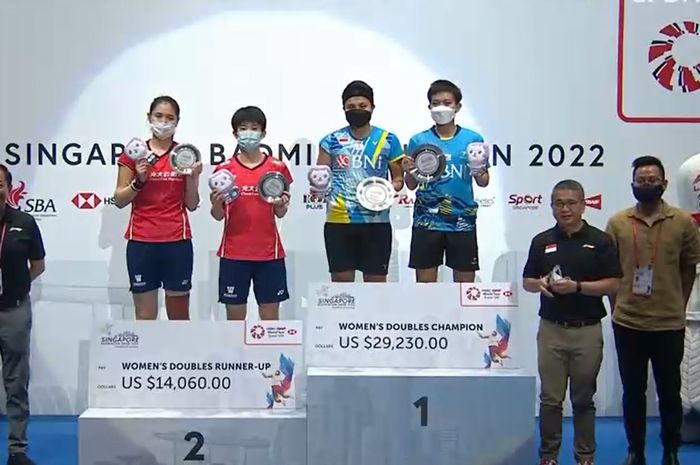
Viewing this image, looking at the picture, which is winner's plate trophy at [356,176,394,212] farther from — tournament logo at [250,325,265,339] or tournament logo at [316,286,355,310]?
tournament logo at [250,325,265,339]

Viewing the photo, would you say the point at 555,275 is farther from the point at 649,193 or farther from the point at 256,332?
the point at 256,332

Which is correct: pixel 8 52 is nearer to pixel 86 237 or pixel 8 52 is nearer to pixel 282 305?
pixel 86 237

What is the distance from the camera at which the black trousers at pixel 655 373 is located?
3779 mm

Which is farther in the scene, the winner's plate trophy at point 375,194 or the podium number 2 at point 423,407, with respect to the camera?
the winner's plate trophy at point 375,194

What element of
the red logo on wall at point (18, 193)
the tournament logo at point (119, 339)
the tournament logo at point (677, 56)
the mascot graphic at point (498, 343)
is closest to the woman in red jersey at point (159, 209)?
the tournament logo at point (119, 339)

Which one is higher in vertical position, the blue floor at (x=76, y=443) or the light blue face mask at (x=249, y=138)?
the light blue face mask at (x=249, y=138)

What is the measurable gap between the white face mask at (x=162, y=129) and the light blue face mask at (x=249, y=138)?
353mm

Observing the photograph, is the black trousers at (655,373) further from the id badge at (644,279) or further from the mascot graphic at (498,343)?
the mascot graphic at (498,343)

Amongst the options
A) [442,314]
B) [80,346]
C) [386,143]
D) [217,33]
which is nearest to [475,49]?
[386,143]

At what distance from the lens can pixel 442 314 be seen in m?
3.73

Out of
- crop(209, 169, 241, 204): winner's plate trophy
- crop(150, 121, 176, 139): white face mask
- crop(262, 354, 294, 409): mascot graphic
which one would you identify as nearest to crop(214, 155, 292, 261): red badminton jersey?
crop(209, 169, 241, 204): winner's plate trophy

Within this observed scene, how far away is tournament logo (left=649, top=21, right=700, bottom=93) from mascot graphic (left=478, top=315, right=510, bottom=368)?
217cm

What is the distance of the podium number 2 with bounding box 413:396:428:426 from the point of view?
11.7 feet

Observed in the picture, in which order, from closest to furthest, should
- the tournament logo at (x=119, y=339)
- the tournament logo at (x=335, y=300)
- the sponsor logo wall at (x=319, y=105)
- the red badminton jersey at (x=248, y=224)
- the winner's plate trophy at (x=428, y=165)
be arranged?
the tournament logo at (x=119, y=339) < the tournament logo at (x=335, y=300) < the winner's plate trophy at (x=428, y=165) < the red badminton jersey at (x=248, y=224) < the sponsor logo wall at (x=319, y=105)
